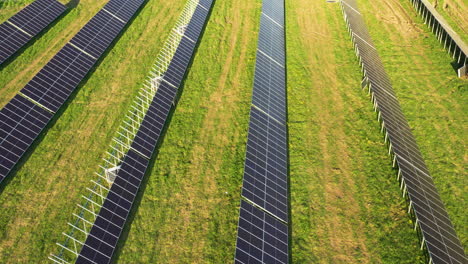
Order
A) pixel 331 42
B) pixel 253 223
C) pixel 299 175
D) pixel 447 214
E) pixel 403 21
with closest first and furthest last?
pixel 253 223, pixel 447 214, pixel 299 175, pixel 331 42, pixel 403 21

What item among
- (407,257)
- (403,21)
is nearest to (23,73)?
(407,257)

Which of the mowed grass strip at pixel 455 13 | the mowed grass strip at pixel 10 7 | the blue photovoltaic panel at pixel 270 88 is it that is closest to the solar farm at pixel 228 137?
the blue photovoltaic panel at pixel 270 88

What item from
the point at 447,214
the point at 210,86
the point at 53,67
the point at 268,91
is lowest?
the point at 53,67

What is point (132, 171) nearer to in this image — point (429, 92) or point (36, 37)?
point (36, 37)

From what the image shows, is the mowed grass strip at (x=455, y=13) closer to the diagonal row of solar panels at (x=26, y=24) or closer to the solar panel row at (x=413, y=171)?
the solar panel row at (x=413, y=171)

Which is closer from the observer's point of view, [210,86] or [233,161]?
[233,161]

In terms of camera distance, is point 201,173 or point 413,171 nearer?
point 413,171

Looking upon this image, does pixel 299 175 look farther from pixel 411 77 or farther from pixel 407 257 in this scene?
pixel 411 77

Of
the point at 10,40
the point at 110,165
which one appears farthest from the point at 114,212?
the point at 10,40
